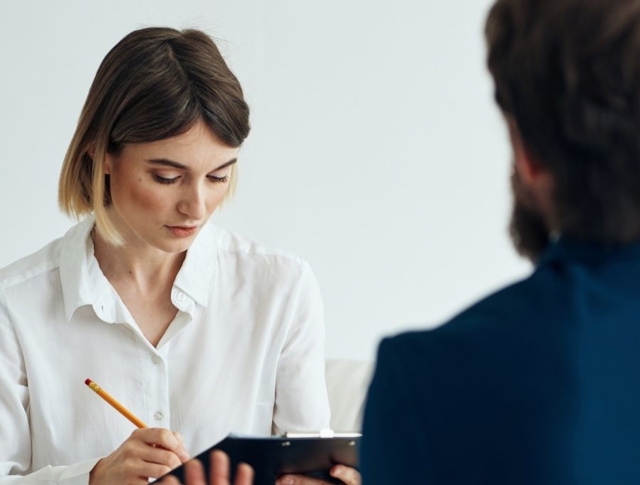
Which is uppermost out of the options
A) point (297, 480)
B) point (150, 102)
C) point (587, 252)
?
point (150, 102)

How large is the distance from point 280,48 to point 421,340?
8.34 feet

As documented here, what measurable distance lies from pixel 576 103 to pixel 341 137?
8.32 ft

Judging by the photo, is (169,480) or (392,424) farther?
(169,480)

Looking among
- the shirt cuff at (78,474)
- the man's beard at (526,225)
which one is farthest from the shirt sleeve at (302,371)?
the man's beard at (526,225)

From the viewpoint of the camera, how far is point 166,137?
188 centimetres

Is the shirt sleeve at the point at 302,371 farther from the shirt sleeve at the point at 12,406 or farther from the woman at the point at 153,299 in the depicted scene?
the shirt sleeve at the point at 12,406

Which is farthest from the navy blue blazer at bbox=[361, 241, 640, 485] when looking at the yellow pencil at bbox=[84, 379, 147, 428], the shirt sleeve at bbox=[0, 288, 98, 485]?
the shirt sleeve at bbox=[0, 288, 98, 485]

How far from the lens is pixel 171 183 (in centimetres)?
192

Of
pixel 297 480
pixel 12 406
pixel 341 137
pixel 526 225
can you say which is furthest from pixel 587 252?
pixel 341 137

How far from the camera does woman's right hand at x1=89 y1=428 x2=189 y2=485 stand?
1705mm

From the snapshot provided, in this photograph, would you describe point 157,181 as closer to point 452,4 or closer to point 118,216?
point 118,216

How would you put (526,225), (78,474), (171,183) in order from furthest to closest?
(171,183) → (78,474) → (526,225)

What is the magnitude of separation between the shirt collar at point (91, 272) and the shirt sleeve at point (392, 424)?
3.62 feet

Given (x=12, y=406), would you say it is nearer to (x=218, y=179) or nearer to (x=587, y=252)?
(x=218, y=179)
